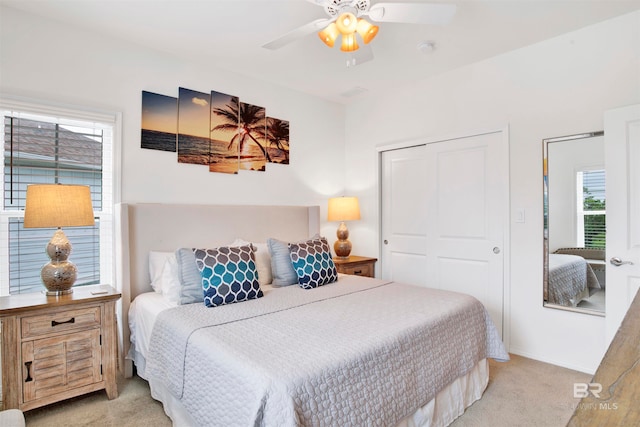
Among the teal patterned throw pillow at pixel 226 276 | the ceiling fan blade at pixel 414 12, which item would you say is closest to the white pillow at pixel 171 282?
the teal patterned throw pillow at pixel 226 276

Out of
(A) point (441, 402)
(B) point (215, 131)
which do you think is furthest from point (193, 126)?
(A) point (441, 402)

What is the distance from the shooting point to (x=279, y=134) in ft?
12.5

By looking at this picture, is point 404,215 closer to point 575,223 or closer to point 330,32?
point 575,223

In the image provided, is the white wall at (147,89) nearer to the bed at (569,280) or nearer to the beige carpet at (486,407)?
the beige carpet at (486,407)

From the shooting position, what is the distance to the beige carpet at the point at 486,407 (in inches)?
82.7

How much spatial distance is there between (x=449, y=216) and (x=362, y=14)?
2222 mm

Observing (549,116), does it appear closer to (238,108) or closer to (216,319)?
(238,108)

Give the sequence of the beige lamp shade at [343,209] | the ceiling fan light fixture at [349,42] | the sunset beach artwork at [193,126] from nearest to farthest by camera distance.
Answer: the ceiling fan light fixture at [349,42], the sunset beach artwork at [193,126], the beige lamp shade at [343,209]

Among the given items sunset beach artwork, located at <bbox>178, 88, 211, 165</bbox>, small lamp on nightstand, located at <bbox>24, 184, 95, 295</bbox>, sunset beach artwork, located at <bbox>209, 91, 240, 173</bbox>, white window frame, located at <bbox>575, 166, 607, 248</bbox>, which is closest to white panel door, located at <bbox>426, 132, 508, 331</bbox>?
white window frame, located at <bbox>575, 166, 607, 248</bbox>

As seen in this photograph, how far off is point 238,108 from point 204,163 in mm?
681

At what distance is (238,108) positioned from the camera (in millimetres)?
3471

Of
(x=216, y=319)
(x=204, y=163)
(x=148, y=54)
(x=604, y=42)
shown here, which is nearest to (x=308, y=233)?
(x=204, y=163)

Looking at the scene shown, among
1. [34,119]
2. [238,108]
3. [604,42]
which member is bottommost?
[34,119]

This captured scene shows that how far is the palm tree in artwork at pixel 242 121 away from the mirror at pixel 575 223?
2631mm
